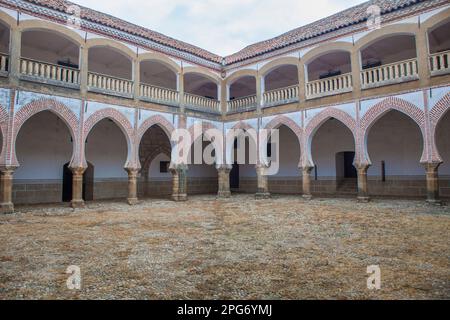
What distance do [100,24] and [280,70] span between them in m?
9.87

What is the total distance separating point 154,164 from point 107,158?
2.92 meters

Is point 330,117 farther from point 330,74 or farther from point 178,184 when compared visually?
point 178,184

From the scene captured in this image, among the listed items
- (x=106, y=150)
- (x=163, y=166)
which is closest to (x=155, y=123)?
(x=106, y=150)

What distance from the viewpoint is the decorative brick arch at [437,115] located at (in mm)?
10922

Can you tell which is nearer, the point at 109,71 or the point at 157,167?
the point at 109,71

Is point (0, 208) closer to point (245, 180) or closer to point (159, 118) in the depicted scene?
point (159, 118)

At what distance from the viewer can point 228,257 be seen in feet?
16.3

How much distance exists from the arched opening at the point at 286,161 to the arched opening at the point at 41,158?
12.0m

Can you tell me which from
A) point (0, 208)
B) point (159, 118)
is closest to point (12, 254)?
point (0, 208)

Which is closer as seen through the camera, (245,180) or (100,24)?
(100,24)

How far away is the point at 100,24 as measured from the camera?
1294 centimetres

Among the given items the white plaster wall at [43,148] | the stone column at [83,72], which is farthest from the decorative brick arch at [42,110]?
the white plaster wall at [43,148]

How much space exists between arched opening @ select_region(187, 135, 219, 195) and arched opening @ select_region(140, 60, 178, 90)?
170 inches
